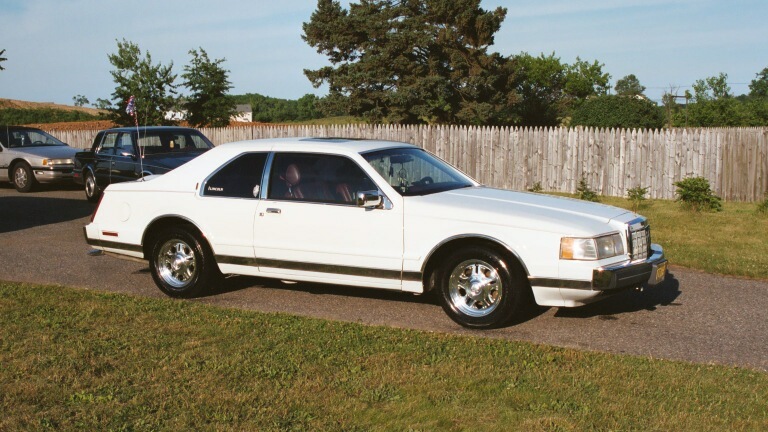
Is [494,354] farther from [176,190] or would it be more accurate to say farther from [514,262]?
[176,190]

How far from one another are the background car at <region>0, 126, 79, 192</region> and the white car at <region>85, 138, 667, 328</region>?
42.6ft

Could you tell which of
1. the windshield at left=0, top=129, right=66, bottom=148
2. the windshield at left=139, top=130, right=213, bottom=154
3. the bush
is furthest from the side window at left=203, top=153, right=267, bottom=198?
the windshield at left=0, top=129, right=66, bottom=148

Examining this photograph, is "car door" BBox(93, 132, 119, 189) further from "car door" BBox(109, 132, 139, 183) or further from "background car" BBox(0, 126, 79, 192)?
"background car" BBox(0, 126, 79, 192)

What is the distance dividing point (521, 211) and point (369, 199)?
52.1 inches

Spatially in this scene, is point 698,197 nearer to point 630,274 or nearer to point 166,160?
point 166,160

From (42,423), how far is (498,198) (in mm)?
4362

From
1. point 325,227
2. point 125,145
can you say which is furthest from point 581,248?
point 125,145

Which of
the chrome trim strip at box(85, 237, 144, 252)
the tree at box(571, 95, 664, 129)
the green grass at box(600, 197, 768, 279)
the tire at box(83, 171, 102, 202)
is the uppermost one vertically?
the tree at box(571, 95, 664, 129)

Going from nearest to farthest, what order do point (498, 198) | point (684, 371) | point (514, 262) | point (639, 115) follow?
point (684, 371) → point (514, 262) → point (498, 198) → point (639, 115)

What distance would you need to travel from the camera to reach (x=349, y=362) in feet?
19.4

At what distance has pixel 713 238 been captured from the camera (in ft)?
41.4

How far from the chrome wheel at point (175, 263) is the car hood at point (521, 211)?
98.4 inches

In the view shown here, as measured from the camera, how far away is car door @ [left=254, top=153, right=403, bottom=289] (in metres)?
7.39

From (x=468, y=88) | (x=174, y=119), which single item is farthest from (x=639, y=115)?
(x=174, y=119)
